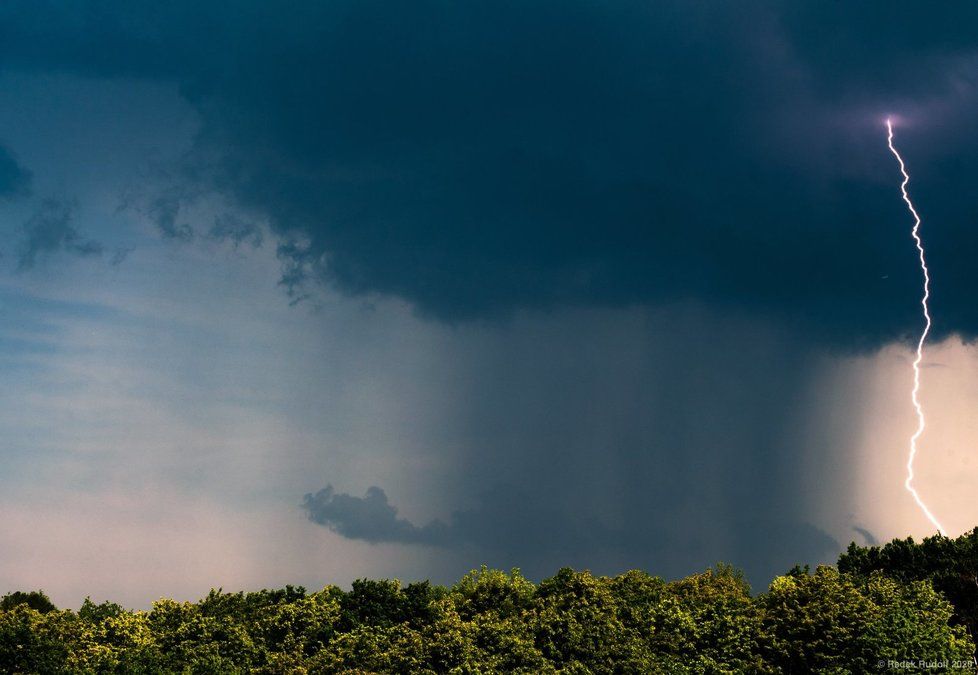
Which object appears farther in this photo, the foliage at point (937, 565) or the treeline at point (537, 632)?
the foliage at point (937, 565)

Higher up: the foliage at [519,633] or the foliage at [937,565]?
the foliage at [937,565]

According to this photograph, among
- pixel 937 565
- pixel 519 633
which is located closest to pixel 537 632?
pixel 519 633

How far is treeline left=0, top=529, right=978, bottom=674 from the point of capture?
1443 inches

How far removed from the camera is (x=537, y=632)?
125 ft

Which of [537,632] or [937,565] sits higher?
[937,565]

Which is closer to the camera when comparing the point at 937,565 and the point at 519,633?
the point at 519,633

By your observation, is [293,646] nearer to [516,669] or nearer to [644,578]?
[516,669]

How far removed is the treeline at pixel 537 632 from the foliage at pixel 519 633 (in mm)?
54

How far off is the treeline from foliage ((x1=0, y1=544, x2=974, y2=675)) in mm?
54

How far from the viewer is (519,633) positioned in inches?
1475

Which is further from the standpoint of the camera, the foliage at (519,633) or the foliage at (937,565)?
the foliage at (937,565)

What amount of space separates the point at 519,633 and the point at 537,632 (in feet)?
3.03

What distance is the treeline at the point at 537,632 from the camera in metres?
36.7

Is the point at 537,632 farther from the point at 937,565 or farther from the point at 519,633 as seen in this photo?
the point at 937,565
